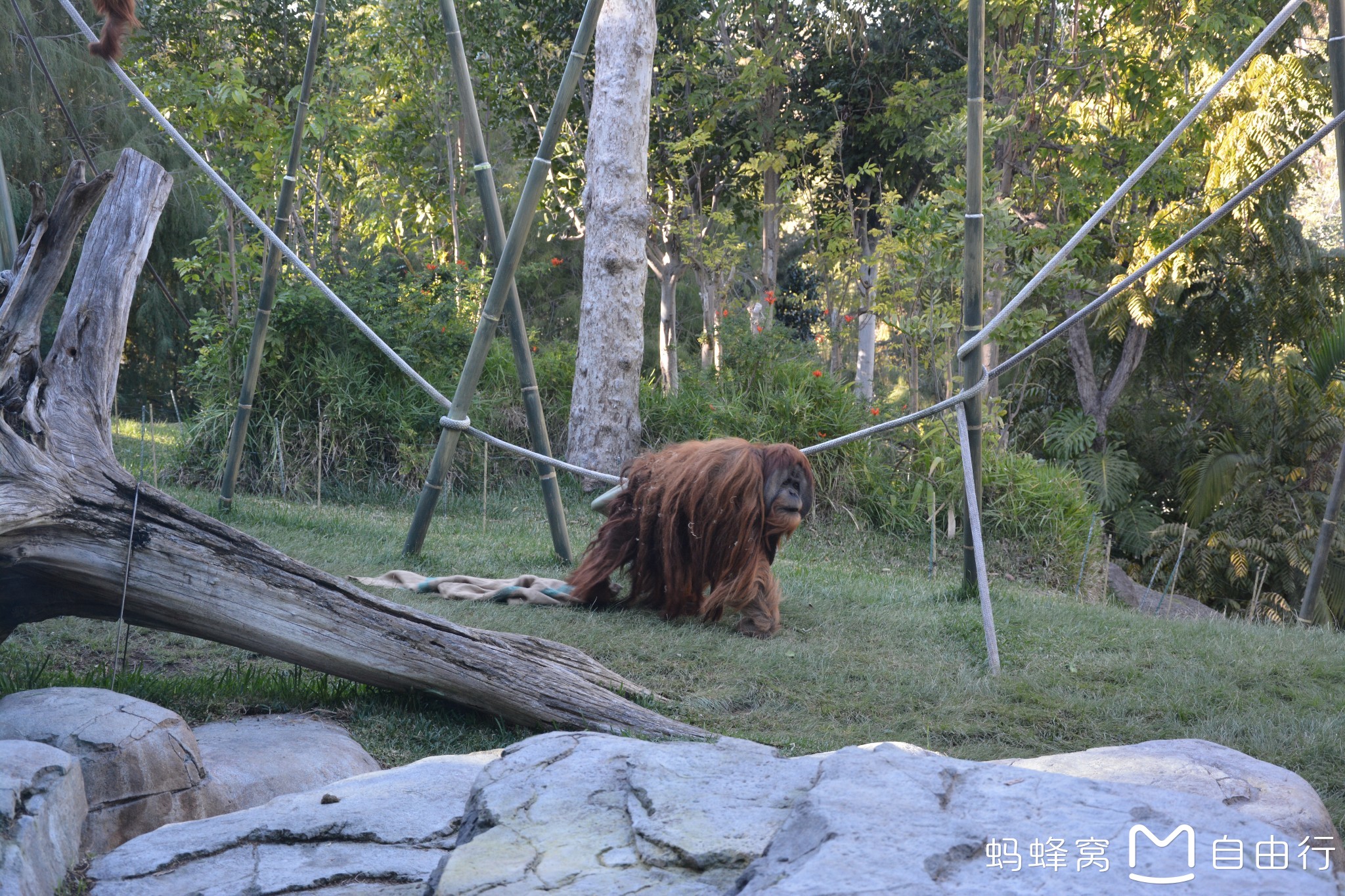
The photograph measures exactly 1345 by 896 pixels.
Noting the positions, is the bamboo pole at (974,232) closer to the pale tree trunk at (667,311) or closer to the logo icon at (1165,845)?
the logo icon at (1165,845)

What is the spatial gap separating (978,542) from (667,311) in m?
7.17

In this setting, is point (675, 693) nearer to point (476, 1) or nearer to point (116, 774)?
point (116, 774)

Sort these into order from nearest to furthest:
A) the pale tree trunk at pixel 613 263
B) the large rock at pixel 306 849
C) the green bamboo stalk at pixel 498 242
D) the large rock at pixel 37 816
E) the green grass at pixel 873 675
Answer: the large rock at pixel 37 816 → the large rock at pixel 306 849 → the green grass at pixel 873 675 → the green bamboo stalk at pixel 498 242 → the pale tree trunk at pixel 613 263

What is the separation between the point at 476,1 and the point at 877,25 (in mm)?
4413

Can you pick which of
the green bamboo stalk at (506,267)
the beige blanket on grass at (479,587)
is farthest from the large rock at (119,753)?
the green bamboo stalk at (506,267)

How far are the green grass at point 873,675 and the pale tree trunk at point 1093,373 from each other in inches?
293

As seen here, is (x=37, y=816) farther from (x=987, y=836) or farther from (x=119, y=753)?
(x=987, y=836)

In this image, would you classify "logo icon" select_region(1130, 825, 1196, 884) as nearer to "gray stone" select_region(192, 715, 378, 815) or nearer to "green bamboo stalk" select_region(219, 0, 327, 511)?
"gray stone" select_region(192, 715, 378, 815)

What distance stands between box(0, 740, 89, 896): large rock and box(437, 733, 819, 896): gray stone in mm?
758

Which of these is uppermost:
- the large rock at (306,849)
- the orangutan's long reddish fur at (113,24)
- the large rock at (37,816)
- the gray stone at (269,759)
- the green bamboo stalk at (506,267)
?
the orangutan's long reddish fur at (113,24)

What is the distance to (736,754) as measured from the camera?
2.29 m

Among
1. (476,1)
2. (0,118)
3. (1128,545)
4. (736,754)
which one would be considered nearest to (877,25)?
(476,1)

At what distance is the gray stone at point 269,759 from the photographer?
2668mm

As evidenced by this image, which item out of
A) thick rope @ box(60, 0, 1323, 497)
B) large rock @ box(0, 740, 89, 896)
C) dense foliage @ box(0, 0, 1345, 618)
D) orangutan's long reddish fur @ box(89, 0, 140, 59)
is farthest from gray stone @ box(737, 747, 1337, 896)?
dense foliage @ box(0, 0, 1345, 618)
